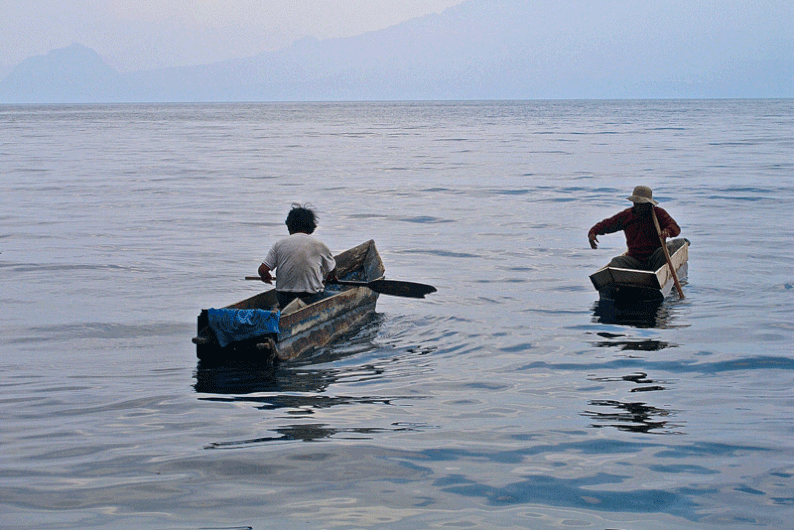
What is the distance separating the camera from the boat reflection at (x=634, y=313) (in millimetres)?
11320

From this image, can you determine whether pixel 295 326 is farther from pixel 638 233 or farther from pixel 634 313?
pixel 638 233

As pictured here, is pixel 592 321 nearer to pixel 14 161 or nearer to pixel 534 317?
pixel 534 317

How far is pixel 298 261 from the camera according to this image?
33.2ft

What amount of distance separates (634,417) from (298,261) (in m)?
4.51

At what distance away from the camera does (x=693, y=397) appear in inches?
317

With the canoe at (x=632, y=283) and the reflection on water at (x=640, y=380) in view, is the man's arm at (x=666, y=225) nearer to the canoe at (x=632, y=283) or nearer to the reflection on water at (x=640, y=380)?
the canoe at (x=632, y=283)

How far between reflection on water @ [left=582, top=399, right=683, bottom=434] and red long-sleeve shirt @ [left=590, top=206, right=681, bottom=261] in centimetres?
510

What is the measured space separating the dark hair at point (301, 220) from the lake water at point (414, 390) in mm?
1545

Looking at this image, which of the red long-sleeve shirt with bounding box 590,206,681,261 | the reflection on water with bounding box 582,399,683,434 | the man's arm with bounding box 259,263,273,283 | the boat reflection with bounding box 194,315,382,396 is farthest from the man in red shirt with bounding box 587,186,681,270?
the man's arm with bounding box 259,263,273,283

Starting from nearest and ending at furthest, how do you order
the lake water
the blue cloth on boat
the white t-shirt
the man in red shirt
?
the lake water
the blue cloth on boat
the white t-shirt
the man in red shirt

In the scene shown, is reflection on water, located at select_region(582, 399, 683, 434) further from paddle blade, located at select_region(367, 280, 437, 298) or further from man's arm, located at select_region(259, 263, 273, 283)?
man's arm, located at select_region(259, 263, 273, 283)

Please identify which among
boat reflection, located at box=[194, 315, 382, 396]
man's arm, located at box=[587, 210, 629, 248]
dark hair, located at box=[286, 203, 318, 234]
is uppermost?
dark hair, located at box=[286, 203, 318, 234]

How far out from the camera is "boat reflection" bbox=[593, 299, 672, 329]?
11320 mm

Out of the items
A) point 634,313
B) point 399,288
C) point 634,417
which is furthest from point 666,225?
point 634,417
